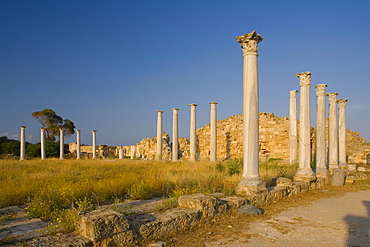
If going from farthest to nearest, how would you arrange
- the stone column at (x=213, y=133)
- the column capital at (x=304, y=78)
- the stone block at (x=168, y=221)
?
the stone column at (x=213, y=133), the column capital at (x=304, y=78), the stone block at (x=168, y=221)

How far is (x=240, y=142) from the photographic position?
30531mm

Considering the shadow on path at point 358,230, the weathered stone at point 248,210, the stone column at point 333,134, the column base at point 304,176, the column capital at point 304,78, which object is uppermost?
the column capital at point 304,78

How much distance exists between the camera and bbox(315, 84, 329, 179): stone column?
13054mm

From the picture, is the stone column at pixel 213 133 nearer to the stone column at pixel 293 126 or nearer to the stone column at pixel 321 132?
the stone column at pixel 293 126

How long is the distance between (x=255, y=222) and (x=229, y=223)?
604 mm

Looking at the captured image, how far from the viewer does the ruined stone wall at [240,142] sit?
26.7 m

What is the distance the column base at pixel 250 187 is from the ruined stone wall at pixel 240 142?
18.2 metres

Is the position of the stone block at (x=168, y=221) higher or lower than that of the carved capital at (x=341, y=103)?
lower

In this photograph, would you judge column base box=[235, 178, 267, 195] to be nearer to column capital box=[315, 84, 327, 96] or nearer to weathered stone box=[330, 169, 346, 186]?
weathered stone box=[330, 169, 346, 186]

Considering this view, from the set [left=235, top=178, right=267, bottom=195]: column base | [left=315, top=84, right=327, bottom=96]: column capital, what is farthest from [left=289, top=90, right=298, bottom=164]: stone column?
[left=235, top=178, right=267, bottom=195]: column base

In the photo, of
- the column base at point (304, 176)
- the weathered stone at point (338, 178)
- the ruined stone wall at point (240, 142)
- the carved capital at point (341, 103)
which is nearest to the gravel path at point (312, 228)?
the column base at point (304, 176)

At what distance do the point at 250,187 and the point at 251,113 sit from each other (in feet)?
6.74

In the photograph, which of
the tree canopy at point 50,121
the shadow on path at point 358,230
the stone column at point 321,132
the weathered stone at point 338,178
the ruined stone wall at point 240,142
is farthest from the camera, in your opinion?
the tree canopy at point 50,121

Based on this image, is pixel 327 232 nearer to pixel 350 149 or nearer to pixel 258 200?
pixel 258 200
